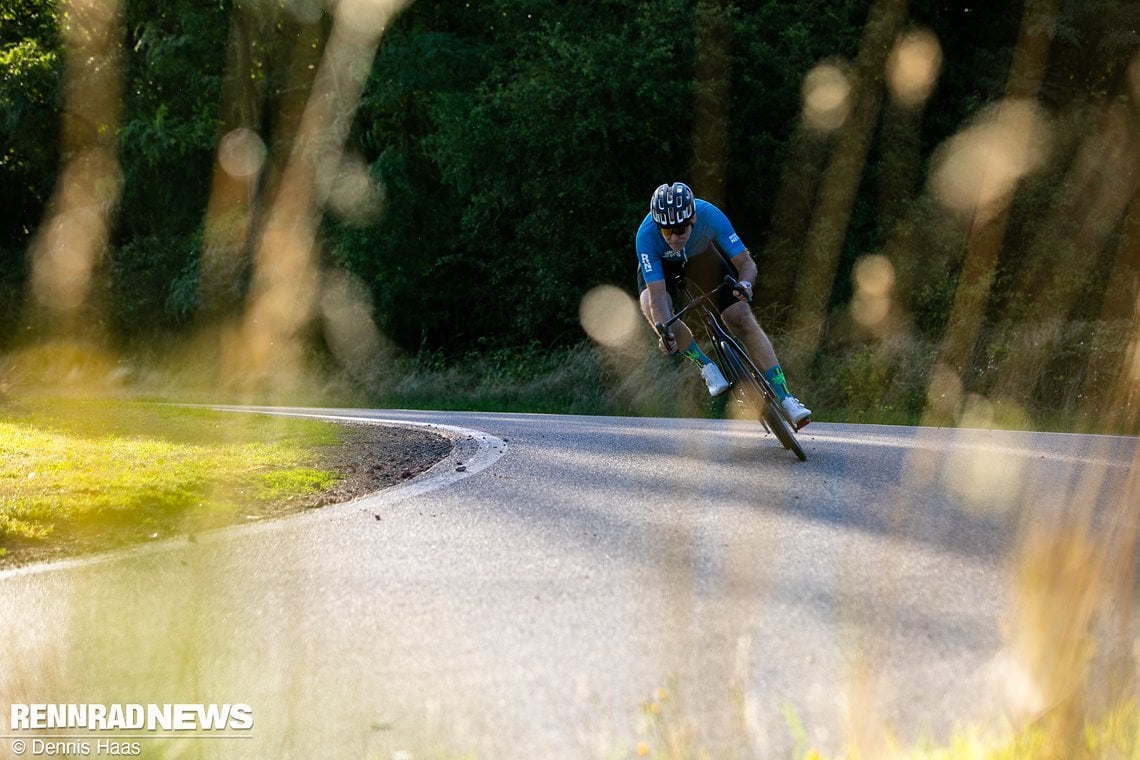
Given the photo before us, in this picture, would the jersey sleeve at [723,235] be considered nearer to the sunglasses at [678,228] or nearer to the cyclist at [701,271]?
the cyclist at [701,271]

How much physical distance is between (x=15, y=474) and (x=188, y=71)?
28.6 metres

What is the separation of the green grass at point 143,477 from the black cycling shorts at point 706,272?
9.48 ft

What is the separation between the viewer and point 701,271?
8695 mm

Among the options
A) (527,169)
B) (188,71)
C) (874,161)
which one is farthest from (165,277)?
(874,161)

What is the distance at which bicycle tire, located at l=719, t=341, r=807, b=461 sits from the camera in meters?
8.22

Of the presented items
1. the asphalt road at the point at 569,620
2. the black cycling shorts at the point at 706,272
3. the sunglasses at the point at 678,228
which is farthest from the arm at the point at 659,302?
the asphalt road at the point at 569,620

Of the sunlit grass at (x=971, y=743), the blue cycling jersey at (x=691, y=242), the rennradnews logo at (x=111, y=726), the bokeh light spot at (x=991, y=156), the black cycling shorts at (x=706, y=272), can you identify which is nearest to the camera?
the sunlit grass at (x=971, y=743)

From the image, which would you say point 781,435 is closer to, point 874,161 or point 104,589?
point 104,589

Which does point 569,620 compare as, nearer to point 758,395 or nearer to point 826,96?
point 758,395

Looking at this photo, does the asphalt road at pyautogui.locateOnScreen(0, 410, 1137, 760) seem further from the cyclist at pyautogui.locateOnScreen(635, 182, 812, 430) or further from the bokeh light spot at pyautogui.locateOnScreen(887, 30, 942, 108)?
the bokeh light spot at pyautogui.locateOnScreen(887, 30, 942, 108)

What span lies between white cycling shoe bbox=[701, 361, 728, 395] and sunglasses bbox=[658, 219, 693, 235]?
102cm

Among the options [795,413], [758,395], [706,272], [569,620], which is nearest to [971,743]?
[569,620]

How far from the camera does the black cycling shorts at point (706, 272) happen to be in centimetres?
865

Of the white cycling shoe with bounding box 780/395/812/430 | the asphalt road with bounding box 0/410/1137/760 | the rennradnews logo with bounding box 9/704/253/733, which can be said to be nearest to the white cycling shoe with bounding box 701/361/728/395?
the white cycling shoe with bounding box 780/395/812/430
